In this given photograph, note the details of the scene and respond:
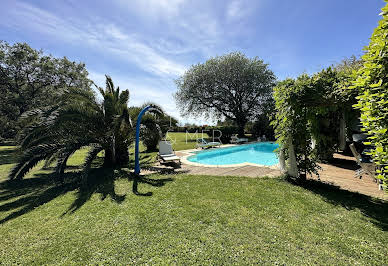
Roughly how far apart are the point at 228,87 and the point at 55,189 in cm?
2539

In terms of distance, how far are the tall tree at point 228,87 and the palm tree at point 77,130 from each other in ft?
64.0

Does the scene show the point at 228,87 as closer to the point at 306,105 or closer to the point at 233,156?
the point at 233,156

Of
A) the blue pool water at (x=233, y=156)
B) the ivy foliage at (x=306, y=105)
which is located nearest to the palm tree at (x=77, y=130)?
the blue pool water at (x=233, y=156)

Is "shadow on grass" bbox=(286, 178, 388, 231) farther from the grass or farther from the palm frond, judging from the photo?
the grass

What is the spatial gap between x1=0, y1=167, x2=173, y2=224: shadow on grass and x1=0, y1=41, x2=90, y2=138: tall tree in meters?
17.4

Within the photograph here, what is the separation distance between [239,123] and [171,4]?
22.1m

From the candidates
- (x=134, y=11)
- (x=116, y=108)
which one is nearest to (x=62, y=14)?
(x=134, y=11)

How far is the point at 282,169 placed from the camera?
6.03 metres

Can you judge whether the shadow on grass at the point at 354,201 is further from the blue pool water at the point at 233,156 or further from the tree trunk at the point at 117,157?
the tree trunk at the point at 117,157

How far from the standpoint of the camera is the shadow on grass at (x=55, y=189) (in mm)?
4526

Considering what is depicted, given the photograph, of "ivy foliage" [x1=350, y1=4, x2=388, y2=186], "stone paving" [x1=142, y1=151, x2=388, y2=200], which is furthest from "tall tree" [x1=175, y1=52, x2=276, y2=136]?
"ivy foliage" [x1=350, y1=4, x2=388, y2=186]

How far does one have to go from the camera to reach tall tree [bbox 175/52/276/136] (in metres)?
25.7

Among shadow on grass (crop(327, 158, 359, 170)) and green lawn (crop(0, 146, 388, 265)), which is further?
shadow on grass (crop(327, 158, 359, 170))

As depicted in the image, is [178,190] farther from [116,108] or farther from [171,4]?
[171,4]
